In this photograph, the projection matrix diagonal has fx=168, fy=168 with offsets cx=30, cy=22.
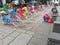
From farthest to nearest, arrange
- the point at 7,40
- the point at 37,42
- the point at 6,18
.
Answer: the point at 6,18 < the point at 7,40 < the point at 37,42

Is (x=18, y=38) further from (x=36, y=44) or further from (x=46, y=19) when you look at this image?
(x=46, y=19)

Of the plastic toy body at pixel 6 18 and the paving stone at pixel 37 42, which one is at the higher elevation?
the plastic toy body at pixel 6 18

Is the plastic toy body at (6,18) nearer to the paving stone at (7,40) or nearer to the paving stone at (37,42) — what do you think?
the paving stone at (7,40)

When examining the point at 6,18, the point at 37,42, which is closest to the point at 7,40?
the point at 37,42

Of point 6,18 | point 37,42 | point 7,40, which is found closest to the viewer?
point 37,42

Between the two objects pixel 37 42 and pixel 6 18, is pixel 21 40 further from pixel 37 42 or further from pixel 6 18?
pixel 6 18

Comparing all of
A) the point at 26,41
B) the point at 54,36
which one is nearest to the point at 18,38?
the point at 26,41

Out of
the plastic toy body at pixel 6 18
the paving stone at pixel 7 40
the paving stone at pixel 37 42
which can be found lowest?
the paving stone at pixel 37 42

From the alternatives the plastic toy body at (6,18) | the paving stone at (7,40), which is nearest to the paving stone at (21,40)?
the paving stone at (7,40)

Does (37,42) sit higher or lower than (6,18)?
lower

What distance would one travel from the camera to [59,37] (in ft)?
14.6

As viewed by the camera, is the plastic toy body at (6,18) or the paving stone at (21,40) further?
the plastic toy body at (6,18)

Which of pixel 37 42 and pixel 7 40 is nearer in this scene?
pixel 37 42

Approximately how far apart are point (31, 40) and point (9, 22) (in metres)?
3.68
